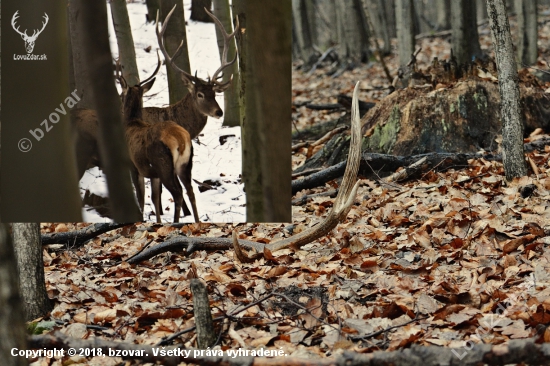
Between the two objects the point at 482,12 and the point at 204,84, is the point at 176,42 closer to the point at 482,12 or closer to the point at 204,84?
the point at 204,84

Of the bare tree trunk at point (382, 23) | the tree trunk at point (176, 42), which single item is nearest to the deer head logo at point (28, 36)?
the tree trunk at point (176, 42)

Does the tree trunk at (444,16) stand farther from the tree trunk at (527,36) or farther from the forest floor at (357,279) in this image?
the forest floor at (357,279)

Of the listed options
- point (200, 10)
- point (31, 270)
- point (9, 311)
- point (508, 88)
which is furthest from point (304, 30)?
point (9, 311)

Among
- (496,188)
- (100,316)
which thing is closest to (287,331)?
(100,316)

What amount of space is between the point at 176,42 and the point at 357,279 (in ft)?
7.09

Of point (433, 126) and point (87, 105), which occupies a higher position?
point (87, 105)

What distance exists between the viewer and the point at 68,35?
4.09 meters

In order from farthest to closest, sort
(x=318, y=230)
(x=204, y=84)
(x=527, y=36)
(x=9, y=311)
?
(x=527, y=36) < (x=318, y=230) < (x=204, y=84) < (x=9, y=311)

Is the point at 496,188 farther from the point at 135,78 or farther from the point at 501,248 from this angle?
the point at 135,78

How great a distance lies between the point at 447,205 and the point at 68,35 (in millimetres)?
3557

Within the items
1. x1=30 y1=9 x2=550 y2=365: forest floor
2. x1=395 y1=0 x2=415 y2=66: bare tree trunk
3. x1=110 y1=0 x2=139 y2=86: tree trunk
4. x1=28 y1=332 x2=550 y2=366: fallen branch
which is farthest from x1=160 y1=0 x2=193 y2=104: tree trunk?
x1=395 y1=0 x2=415 y2=66: bare tree trunk

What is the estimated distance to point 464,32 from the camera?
958 cm

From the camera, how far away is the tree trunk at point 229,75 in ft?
13.7

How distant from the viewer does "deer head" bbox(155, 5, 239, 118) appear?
4.23 metres
